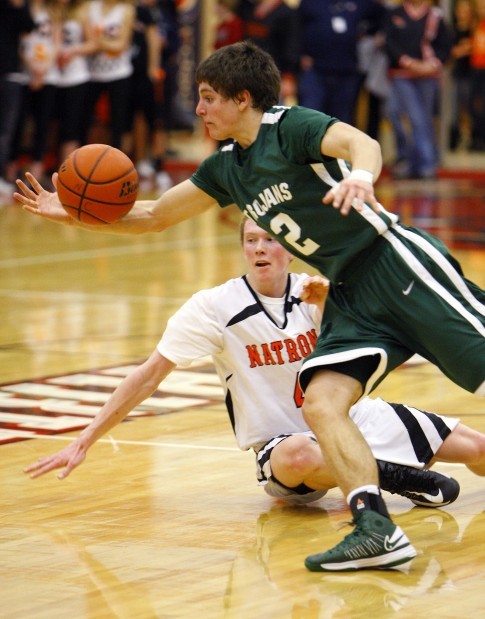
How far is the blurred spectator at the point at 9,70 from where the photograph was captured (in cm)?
1642

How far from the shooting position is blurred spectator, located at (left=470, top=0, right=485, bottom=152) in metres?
20.6

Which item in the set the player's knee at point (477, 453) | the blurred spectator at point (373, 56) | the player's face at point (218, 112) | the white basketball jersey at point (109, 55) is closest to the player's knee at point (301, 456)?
the player's knee at point (477, 453)

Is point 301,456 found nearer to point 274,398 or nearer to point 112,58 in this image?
point 274,398

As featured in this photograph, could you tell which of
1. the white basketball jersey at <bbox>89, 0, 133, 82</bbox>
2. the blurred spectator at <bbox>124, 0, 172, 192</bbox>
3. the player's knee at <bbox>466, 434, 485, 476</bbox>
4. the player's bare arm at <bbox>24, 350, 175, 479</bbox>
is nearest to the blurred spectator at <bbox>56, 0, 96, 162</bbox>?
the white basketball jersey at <bbox>89, 0, 133, 82</bbox>

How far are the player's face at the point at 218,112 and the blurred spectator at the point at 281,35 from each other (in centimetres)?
1305

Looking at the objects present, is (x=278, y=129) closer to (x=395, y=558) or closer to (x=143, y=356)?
(x=395, y=558)

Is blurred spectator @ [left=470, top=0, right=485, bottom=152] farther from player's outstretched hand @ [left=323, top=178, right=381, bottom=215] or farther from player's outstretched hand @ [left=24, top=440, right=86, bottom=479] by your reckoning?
player's outstretched hand @ [left=323, top=178, right=381, bottom=215]

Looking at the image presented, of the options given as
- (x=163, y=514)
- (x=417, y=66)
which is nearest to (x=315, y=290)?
(x=163, y=514)

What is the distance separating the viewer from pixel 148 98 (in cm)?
1903

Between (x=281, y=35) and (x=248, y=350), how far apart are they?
13.3 m

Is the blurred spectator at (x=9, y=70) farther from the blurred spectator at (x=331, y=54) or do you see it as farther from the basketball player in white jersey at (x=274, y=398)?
the basketball player in white jersey at (x=274, y=398)

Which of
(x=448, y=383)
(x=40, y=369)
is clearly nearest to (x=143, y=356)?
(x=40, y=369)

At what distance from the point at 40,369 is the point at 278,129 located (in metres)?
3.47

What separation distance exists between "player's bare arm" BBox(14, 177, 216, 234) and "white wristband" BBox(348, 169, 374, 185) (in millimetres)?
1152
